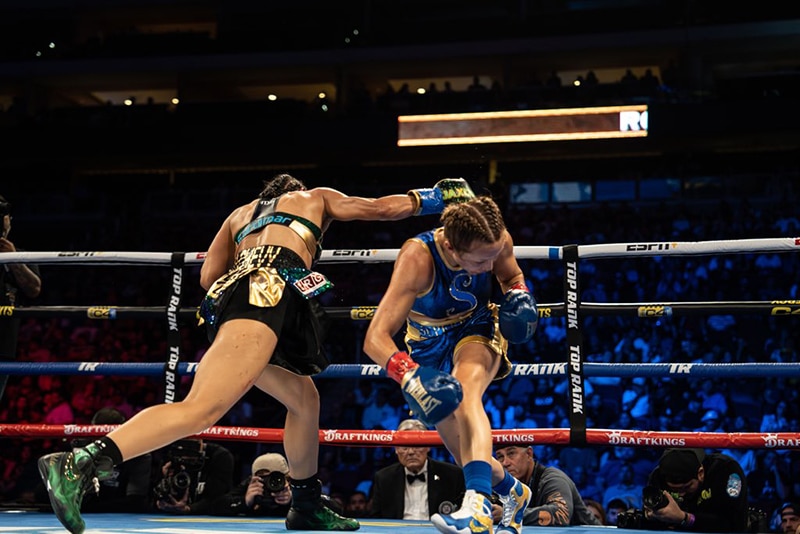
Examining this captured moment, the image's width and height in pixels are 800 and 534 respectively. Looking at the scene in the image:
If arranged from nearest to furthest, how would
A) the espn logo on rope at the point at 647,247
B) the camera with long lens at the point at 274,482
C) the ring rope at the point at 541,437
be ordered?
the ring rope at the point at 541,437, the espn logo on rope at the point at 647,247, the camera with long lens at the point at 274,482

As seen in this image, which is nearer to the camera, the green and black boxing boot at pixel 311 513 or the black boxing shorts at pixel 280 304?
the black boxing shorts at pixel 280 304

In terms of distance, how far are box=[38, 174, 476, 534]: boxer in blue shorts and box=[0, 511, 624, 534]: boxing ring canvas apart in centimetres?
23

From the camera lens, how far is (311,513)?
3.13m

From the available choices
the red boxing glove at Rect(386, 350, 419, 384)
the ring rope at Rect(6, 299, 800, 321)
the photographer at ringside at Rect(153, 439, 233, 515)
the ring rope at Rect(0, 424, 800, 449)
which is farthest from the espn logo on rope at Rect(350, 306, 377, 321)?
the red boxing glove at Rect(386, 350, 419, 384)

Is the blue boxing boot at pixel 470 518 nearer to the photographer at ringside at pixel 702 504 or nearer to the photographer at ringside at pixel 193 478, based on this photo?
the photographer at ringside at pixel 702 504

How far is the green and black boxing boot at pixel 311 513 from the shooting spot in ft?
10.2

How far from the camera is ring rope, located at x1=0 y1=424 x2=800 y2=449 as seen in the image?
339cm

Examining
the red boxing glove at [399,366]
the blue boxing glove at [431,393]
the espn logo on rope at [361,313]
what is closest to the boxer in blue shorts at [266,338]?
the red boxing glove at [399,366]

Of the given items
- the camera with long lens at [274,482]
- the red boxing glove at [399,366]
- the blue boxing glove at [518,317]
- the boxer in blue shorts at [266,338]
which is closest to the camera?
the boxer in blue shorts at [266,338]

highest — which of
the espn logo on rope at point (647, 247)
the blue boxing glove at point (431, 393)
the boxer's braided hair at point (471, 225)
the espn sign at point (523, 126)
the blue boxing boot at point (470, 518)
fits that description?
the espn sign at point (523, 126)

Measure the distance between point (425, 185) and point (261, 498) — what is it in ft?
39.8

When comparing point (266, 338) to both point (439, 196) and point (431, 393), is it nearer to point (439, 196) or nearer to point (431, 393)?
point (431, 393)

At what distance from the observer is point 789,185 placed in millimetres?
12359

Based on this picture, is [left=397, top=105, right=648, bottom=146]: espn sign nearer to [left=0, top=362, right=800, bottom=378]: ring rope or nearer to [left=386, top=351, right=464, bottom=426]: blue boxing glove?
[left=0, top=362, right=800, bottom=378]: ring rope
